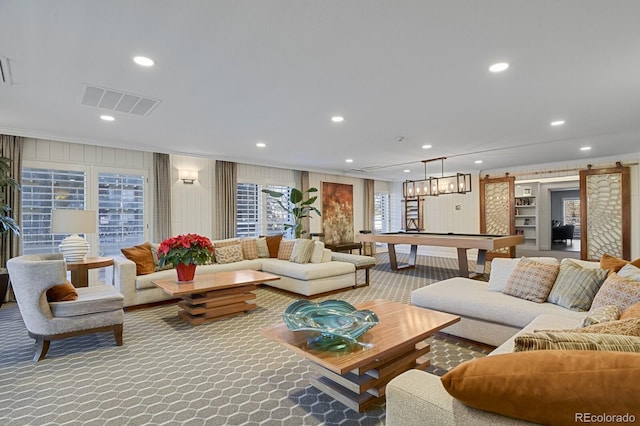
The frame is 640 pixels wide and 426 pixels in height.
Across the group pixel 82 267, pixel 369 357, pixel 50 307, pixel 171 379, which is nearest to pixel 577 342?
pixel 369 357

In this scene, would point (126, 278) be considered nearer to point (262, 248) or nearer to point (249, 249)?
point (249, 249)

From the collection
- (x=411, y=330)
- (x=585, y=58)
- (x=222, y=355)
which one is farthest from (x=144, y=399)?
(x=585, y=58)

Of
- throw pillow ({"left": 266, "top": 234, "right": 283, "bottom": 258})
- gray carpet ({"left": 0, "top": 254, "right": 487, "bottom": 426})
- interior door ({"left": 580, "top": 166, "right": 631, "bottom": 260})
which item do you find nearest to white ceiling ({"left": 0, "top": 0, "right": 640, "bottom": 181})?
throw pillow ({"left": 266, "top": 234, "right": 283, "bottom": 258})

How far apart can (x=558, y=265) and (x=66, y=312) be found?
4471 mm

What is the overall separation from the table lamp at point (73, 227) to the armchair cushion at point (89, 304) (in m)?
1.04

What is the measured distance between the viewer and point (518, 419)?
0.98m

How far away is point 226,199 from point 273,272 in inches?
84.0

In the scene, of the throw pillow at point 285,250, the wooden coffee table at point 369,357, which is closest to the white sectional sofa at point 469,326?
the wooden coffee table at point 369,357

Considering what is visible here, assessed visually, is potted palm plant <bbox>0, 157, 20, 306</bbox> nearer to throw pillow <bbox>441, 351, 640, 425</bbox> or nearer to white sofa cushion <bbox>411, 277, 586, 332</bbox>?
white sofa cushion <bbox>411, 277, 586, 332</bbox>

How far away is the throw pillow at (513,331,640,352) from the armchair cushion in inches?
129

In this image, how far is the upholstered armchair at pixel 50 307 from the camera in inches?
107

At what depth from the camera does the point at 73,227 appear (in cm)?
399

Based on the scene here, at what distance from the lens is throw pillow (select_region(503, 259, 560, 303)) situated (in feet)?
9.52

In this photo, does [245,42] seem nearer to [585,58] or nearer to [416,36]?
[416,36]
